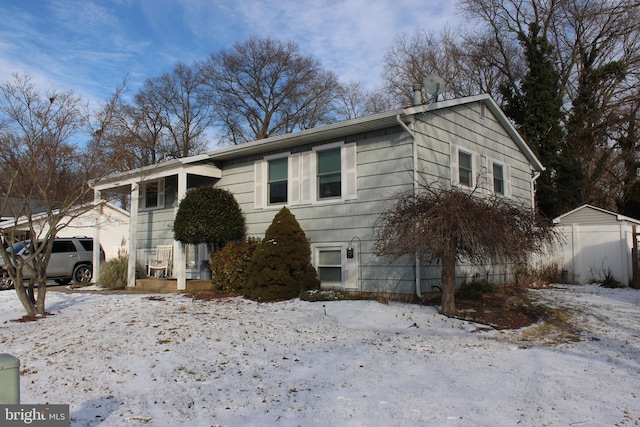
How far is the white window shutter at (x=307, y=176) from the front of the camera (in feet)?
39.2

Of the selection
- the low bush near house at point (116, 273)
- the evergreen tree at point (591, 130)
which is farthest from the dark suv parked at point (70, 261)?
the evergreen tree at point (591, 130)

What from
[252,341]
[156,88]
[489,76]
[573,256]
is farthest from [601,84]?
[156,88]

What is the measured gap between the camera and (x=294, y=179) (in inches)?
486

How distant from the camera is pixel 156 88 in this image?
35.9 meters

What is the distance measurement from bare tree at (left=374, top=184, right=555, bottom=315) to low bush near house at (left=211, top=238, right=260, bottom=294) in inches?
165

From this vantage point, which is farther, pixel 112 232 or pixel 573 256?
pixel 112 232

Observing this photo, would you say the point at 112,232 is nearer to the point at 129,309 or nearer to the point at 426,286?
the point at 129,309

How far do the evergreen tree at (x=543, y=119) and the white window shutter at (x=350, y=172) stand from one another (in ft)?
38.3

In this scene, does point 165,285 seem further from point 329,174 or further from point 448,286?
point 448,286

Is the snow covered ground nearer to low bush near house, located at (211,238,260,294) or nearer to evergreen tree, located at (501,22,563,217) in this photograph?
low bush near house, located at (211,238,260,294)

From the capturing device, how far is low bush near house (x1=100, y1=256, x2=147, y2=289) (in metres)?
14.2

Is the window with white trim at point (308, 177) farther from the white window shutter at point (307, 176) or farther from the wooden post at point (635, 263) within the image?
the wooden post at point (635, 263)

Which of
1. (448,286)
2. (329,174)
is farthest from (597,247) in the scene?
(329,174)

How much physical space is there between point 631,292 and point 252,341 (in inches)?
390
